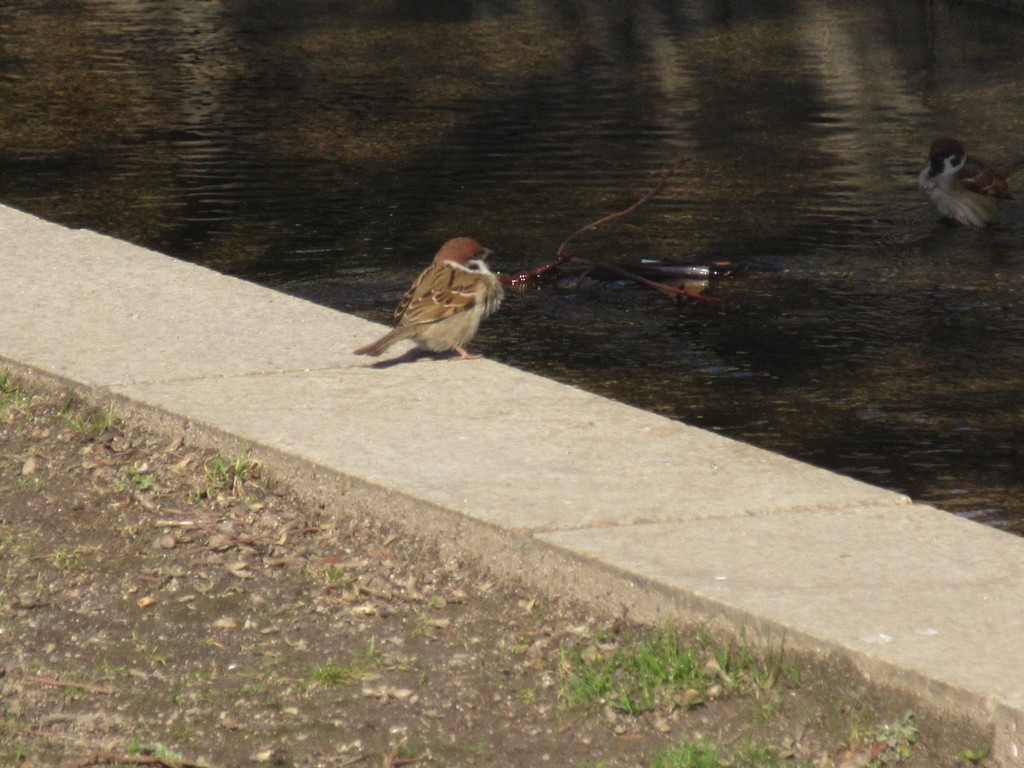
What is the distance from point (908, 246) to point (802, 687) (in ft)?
18.4

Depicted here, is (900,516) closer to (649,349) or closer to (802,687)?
(802,687)

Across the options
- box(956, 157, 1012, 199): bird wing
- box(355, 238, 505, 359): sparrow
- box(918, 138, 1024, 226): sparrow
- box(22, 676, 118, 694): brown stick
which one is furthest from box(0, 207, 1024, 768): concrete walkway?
box(956, 157, 1012, 199): bird wing

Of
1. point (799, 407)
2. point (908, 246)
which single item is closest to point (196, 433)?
point (799, 407)

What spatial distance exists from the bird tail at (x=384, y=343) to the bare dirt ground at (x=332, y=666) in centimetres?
103

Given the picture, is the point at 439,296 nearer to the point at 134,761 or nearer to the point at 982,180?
the point at 134,761

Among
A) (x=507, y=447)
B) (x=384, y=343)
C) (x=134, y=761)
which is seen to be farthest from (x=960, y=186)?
(x=134, y=761)

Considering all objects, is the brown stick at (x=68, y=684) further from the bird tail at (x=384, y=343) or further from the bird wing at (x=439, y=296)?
the bird wing at (x=439, y=296)

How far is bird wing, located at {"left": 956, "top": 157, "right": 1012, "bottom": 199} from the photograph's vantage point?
933 cm

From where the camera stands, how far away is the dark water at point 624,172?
22.9ft

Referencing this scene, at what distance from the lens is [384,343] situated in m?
6.00

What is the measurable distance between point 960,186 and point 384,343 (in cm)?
443

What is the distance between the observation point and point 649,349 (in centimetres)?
741

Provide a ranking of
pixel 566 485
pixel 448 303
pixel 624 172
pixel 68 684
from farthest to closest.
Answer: pixel 624 172 < pixel 448 303 < pixel 566 485 < pixel 68 684

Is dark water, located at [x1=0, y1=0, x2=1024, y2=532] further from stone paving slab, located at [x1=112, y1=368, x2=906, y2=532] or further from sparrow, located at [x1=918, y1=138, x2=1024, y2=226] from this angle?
stone paving slab, located at [x1=112, y1=368, x2=906, y2=532]
